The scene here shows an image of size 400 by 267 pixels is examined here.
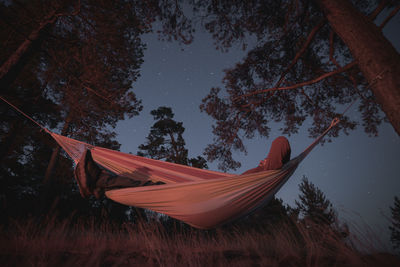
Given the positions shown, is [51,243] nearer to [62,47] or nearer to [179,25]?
[62,47]

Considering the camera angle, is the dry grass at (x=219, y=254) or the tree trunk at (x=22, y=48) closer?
the dry grass at (x=219, y=254)

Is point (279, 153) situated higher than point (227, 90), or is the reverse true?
point (227, 90)

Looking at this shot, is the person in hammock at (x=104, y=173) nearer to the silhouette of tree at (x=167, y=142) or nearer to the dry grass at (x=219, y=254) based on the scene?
the dry grass at (x=219, y=254)

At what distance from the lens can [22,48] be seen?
6.87 ft

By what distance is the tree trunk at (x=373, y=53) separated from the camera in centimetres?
107

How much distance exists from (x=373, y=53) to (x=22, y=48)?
371 centimetres

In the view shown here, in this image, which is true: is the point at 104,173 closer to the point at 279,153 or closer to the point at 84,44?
the point at 279,153

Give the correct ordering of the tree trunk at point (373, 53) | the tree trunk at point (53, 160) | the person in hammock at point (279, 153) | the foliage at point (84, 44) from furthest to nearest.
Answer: the tree trunk at point (53, 160)
the foliage at point (84, 44)
the person in hammock at point (279, 153)
the tree trunk at point (373, 53)

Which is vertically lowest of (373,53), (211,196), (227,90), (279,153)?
(211,196)

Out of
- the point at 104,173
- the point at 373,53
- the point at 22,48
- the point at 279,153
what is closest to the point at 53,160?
the point at 22,48

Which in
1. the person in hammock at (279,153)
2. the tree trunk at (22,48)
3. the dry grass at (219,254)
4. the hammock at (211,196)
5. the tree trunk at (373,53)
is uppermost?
the tree trunk at (22,48)

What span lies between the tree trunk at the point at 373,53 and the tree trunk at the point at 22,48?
3.13 metres

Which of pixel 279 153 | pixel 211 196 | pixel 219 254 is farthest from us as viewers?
pixel 219 254

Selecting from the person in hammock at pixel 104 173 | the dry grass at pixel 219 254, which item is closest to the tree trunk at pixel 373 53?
the person in hammock at pixel 104 173
